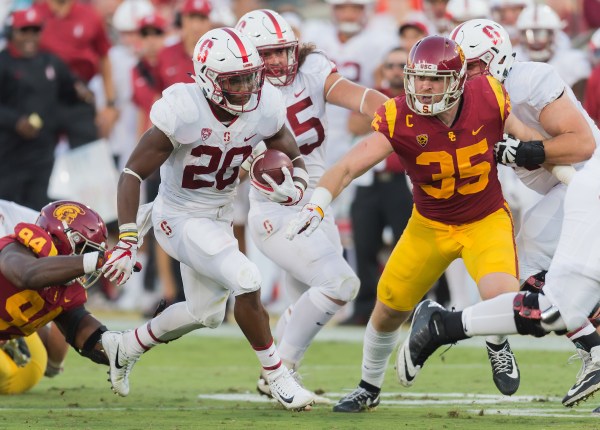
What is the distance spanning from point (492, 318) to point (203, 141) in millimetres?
1620

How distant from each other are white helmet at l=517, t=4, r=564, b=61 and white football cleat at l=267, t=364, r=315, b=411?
389cm

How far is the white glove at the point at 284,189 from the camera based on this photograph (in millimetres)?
6066

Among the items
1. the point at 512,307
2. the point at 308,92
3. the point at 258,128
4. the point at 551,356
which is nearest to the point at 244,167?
the point at 258,128

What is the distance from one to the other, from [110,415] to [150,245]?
5430 mm

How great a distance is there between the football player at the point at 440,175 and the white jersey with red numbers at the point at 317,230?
49cm

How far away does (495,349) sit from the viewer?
5961 mm

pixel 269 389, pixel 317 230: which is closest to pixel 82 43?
pixel 317 230

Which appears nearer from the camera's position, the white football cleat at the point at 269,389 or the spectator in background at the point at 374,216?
the white football cleat at the point at 269,389

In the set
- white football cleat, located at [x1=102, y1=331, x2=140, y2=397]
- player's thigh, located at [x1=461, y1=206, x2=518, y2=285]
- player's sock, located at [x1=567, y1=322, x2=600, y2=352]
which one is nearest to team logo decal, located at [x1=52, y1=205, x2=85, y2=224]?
white football cleat, located at [x1=102, y1=331, x2=140, y2=397]

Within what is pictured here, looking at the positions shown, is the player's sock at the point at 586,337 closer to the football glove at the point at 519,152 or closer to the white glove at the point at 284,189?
the football glove at the point at 519,152

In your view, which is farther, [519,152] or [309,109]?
[309,109]

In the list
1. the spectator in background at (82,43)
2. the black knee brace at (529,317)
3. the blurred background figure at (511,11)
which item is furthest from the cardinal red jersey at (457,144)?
the spectator in background at (82,43)

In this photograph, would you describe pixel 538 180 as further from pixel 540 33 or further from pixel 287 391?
pixel 540 33

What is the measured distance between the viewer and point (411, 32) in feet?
31.7
